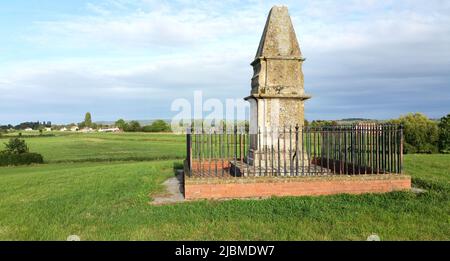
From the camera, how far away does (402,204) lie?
8.44 meters

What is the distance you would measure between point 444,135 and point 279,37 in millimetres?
30424

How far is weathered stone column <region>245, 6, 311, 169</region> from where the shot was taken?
11836 mm

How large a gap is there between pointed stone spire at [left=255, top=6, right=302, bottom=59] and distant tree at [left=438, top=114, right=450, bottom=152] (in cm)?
2956

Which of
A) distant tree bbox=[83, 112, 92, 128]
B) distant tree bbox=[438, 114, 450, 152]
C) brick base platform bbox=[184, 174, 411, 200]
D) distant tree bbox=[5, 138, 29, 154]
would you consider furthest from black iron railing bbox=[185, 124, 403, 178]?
distant tree bbox=[83, 112, 92, 128]

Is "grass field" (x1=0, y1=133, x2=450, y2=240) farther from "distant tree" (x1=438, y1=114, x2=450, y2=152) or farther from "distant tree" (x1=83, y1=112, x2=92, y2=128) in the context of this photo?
"distant tree" (x1=83, y1=112, x2=92, y2=128)

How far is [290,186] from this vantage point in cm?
946

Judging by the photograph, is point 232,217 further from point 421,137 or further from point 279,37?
point 421,137

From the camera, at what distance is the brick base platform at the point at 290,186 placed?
9.23 m
